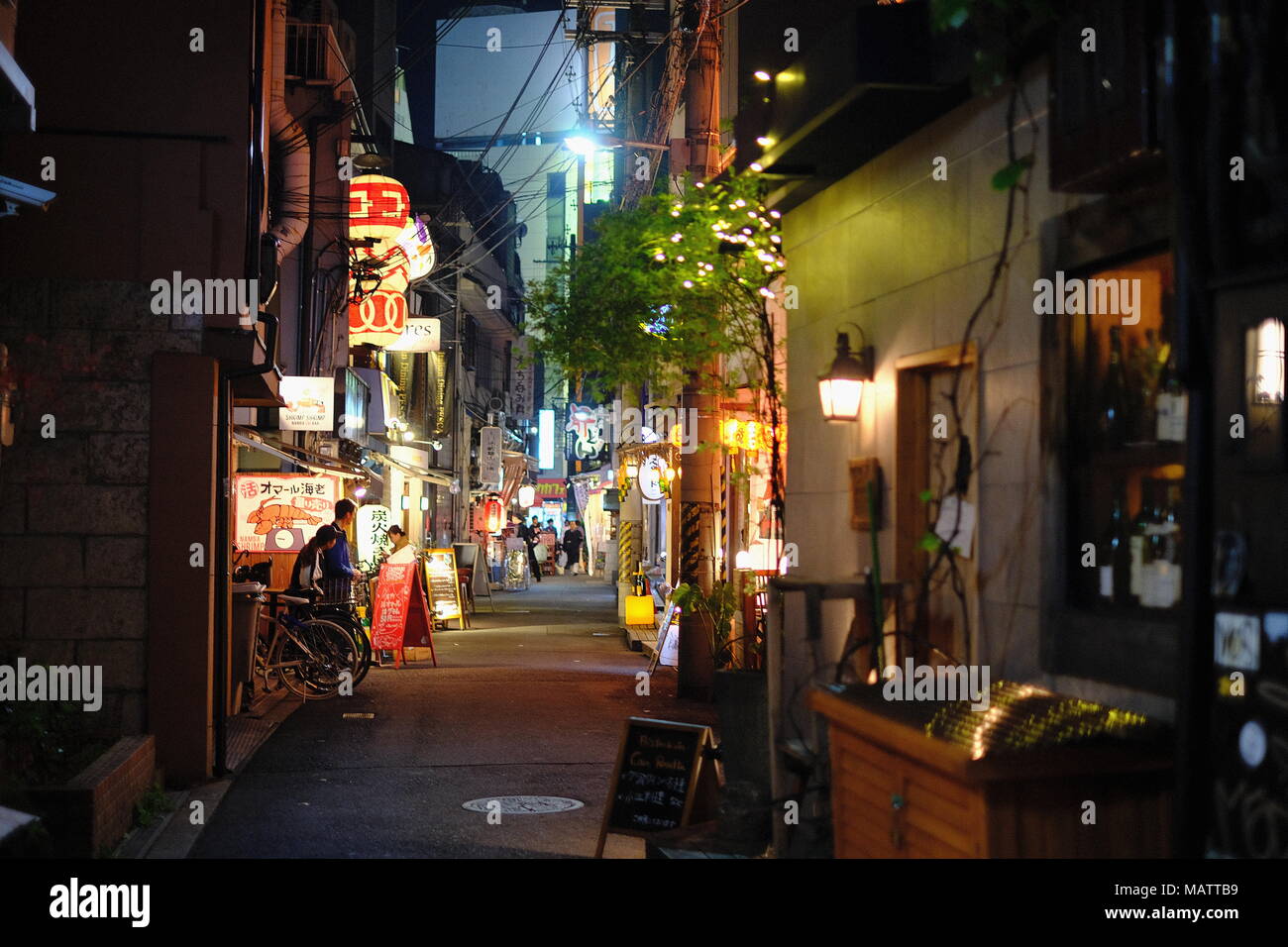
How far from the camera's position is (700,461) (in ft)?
56.2

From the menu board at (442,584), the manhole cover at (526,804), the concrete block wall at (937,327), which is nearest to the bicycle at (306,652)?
the manhole cover at (526,804)

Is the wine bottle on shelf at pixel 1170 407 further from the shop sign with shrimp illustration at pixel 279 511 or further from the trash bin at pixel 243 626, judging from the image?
the shop sign with shrimp illustration at pixel 279 511

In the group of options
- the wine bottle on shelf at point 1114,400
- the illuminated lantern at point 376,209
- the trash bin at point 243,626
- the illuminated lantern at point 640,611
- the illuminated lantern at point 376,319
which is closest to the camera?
the wine bottle on shelf at point 1114,400

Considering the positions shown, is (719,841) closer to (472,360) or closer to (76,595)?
(76,595)

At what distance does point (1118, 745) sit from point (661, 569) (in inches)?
909

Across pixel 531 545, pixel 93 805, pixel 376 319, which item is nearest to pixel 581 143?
pixel 376 319

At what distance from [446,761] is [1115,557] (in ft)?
25.6

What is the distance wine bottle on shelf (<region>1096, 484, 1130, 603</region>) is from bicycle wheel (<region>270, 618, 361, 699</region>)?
12028 mm

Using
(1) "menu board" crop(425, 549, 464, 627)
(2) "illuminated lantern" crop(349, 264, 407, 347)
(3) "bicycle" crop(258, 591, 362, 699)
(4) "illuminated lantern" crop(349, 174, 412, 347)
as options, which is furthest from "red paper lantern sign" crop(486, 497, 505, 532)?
(3) "bicycle" crop(258, 591, 362, 699)

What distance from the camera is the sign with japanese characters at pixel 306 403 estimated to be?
818 inches

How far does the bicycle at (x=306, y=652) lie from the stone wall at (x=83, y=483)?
535 centimetres

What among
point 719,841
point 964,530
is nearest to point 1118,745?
point 964,530

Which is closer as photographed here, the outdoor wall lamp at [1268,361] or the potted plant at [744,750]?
the outdoor wall lamp at [1268,361]

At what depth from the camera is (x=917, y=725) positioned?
16.8 ft
